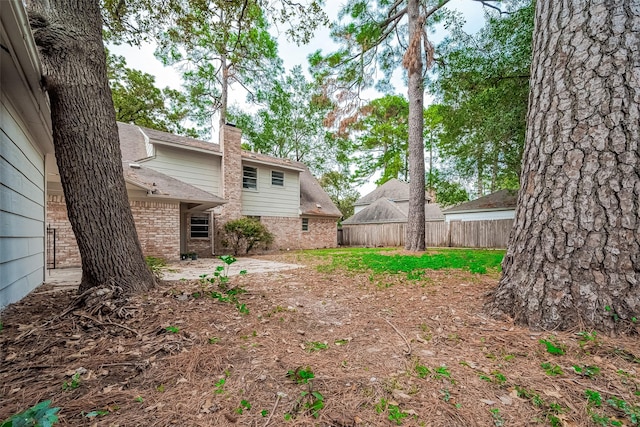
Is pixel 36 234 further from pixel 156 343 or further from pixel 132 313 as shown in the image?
pixel 156 343

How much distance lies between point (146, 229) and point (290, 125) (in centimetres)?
1591

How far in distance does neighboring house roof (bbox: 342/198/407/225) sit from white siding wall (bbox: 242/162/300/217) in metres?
6.80

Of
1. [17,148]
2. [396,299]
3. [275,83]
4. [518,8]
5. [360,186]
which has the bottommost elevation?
[396,299]

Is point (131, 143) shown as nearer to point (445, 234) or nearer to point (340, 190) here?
point (445, 234)

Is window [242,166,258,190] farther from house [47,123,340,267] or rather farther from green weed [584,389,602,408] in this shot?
green weed [584,389,602,408]

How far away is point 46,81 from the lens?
262 cm

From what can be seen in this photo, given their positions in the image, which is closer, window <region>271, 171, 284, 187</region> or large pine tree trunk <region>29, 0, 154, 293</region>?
large pine tree trunk <region>29, 0, 154, 293</region>

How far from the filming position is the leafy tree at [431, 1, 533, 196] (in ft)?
24.5

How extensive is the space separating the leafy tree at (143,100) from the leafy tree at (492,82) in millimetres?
15786

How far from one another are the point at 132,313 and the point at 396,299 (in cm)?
275

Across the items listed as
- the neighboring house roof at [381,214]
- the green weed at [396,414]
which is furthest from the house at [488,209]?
the green weed at [396,414]

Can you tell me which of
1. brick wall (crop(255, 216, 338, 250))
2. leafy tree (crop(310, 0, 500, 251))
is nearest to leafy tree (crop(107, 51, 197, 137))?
brick wall (crop(255, 216, 338, 250))

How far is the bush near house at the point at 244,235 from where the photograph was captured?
1059 cm

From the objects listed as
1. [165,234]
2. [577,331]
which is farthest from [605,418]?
[165,234]
